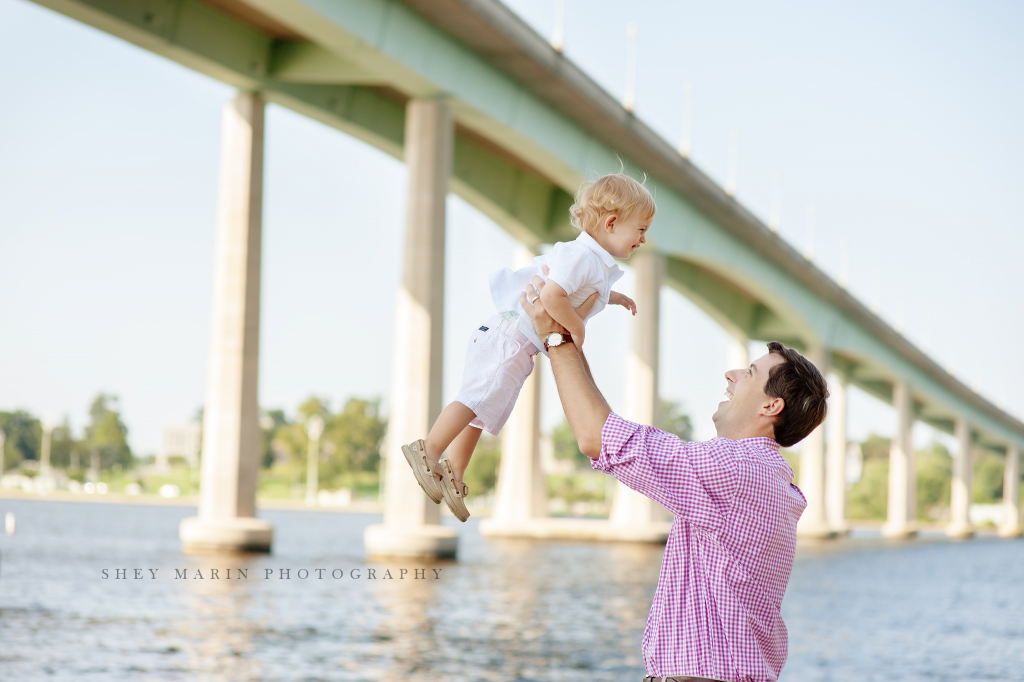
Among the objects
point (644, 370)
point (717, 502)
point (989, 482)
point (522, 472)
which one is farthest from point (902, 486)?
point (989, 482)

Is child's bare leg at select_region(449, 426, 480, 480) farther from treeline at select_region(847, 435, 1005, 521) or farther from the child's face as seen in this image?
treeline at select_region(847, 435, 1005, 521)

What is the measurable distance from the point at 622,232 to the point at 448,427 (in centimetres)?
99

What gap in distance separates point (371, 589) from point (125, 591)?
4733mm

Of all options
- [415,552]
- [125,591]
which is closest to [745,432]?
[125,591]

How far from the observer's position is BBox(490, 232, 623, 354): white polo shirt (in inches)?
161

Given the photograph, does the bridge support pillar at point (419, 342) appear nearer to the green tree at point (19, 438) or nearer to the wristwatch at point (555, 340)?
the wristwatch at point (555, 340)

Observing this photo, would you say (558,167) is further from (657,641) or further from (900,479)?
(900,479)

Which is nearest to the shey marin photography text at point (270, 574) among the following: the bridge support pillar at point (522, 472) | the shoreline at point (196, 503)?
the bridge support pillar at point (522, 472)

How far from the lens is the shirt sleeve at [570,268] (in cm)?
407

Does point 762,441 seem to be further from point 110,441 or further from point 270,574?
point 110,441

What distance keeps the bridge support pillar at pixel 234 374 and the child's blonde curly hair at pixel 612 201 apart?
83.9 feet

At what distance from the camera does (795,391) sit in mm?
4035

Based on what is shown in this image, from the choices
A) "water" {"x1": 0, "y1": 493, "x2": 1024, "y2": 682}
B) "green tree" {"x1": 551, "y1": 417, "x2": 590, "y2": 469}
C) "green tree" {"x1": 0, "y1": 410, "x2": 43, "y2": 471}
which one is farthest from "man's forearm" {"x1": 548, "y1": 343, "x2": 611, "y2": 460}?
"green tree" {"x1": 0, "y1": 410, "x2": 43, "y2": 471}

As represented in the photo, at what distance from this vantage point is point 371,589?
77.6ft
